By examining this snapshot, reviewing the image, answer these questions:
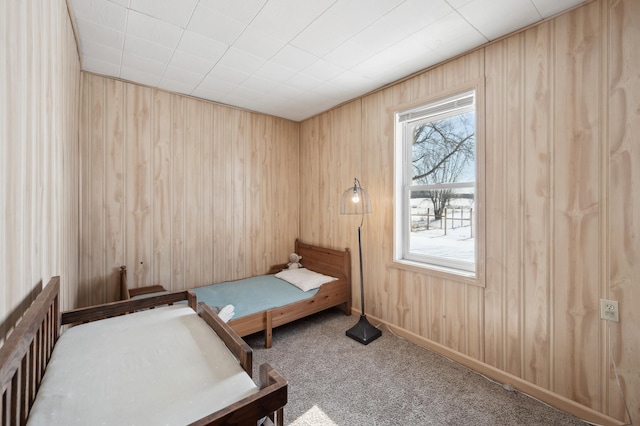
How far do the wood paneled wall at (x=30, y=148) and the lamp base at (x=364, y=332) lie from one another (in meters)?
2.27

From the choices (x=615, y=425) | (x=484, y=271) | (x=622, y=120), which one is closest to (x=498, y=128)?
(x=622, y=120)

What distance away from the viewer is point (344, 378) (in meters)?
2.05

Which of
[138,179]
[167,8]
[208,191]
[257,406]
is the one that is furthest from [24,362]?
[208,191]

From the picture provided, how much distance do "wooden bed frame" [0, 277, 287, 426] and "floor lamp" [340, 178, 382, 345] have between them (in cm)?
165

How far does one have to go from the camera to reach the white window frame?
6.97 ft

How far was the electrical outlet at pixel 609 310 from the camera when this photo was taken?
1.55 metres

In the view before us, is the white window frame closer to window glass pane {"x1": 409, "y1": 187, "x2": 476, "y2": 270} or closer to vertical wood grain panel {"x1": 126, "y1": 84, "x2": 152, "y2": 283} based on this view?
window glass pane {"x1": 409, "y1": 187, "x2": 476, "y2": 270}

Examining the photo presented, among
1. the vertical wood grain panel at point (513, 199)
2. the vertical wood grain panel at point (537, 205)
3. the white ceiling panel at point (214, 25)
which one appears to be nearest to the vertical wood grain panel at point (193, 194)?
the white ceiling panel at point (214, 25)

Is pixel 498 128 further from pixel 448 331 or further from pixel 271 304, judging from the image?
pixel 271 304

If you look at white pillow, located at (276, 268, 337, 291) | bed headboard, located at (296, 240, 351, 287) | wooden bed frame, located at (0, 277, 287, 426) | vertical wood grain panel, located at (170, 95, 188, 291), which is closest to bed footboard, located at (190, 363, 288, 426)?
wooden bed frame, located at (0, 277, 287, 426)

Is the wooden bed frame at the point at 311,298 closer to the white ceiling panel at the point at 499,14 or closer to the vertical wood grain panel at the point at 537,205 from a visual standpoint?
the vertical wood grain panel at the point at 537,205

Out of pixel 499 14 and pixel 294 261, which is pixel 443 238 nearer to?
pixel 499 14

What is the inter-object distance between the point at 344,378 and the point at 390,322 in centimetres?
92

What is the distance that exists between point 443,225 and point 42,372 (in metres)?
2.69
